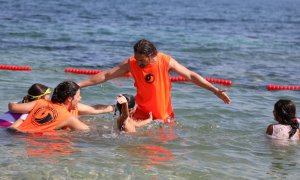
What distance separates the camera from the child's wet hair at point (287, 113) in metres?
7.64

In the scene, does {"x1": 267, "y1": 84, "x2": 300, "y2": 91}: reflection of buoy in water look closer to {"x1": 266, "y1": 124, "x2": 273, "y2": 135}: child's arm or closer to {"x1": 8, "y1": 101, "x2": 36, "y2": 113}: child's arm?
{"x1": 266, "y1": 124, "x2": 273, "y2": 135}: child's arm

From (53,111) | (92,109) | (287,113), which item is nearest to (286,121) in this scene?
(287,113)

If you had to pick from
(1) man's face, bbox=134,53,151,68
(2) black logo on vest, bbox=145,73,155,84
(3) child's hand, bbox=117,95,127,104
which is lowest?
(3) child's hand, bbox=117,95,127,104

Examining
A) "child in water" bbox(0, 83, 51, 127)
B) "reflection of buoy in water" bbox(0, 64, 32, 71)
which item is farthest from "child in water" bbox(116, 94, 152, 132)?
"reflection of buoy in water" bbox(0, 64, 32, 71)

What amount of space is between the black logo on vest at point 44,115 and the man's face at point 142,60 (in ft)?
4.08

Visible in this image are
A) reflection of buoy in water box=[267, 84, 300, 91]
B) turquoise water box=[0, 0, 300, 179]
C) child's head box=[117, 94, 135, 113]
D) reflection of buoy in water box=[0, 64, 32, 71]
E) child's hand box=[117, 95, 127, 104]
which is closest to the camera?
turquoise water box=[0, 0, 300, 179]

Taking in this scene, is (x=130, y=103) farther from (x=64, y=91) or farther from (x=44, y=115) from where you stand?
(x=44, y=115)

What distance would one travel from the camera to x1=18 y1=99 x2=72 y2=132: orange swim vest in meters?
7.09

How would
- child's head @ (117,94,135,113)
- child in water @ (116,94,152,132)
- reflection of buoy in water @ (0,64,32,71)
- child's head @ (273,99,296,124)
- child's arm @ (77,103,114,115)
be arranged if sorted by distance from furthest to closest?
1. reflection of buoy in water @ (0,64,32,71)
2. child's arm @ (77,103,114,115)
3. child's head @ (273,99,296,124)
4. child's head @ (117,94,135,113)
5. child in water @ (116,94,152,132)

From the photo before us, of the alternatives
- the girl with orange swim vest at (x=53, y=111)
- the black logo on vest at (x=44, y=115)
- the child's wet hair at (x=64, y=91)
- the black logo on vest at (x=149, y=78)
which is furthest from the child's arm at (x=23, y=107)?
the black logo on vest at (x=149, y=78)

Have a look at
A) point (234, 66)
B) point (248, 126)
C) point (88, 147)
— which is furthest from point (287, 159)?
point (234, 66)

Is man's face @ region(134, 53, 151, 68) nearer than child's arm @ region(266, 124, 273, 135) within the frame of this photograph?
Yes

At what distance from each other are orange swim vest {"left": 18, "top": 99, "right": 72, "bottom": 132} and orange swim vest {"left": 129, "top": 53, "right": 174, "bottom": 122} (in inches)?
40.1

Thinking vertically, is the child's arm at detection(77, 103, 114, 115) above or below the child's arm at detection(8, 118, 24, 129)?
above
